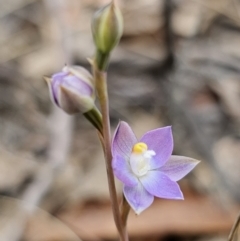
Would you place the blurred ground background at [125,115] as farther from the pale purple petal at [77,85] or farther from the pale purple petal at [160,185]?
the pale purple petal at [77,85]

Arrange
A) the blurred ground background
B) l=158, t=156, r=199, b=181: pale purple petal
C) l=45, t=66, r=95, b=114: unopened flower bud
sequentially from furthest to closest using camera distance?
1. the blurred ground background
2. l=158, t=156, r=199, b=181: pale purple petal
3. l=45, t=66, r=95, b=114: unopened flower bud

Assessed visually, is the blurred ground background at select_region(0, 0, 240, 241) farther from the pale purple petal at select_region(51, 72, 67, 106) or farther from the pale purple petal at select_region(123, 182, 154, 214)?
the pale purple petal at select_region(51, 72, 67, 106)

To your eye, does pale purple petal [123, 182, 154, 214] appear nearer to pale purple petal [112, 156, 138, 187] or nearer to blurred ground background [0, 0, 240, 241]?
pale purple petal [112, 156, 138, 187]

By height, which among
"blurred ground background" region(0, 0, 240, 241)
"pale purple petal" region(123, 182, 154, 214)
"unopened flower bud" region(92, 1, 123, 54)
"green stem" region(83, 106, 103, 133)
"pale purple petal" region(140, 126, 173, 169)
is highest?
"unopened flower bud" region(92, 1, 123, 54)

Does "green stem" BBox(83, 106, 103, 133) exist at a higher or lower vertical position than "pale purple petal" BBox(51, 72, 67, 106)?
lower

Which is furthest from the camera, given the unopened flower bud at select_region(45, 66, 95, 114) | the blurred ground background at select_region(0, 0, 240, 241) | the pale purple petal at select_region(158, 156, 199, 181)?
the blurred ground background at select_region(0, 0, 240, 241)

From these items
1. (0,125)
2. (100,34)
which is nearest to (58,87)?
(100,34)

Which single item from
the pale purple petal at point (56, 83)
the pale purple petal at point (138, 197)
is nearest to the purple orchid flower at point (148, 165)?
the pale purple petal at point (138, 197)

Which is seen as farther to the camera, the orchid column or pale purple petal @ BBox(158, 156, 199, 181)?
pale purple petal @ BBox(158, 156, 199, 181)

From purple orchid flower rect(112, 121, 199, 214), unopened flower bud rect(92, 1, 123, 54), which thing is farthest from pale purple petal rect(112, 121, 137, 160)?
unopened flower bud rect(92, 1, 123, 54)
